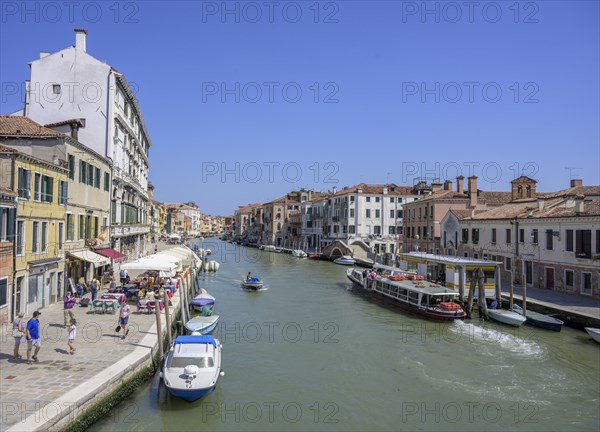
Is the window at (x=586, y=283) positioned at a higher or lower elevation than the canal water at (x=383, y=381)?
higher

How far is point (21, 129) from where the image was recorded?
68.4 ft

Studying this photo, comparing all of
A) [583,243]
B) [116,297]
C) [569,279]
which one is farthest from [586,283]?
[116,297]

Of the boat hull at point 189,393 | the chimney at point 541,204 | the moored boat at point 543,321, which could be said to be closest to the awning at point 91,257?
the boat hull at point 189,393

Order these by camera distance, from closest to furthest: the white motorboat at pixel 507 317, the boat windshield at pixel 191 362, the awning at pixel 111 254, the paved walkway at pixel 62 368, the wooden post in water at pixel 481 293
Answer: the paved walkway at pixel 62 368 < the boat windshield at pixel 191 362 < the white motorboat at pixel 507 317 < the wooden post in water at pixel 481 293 < the awning at pixel 111 254

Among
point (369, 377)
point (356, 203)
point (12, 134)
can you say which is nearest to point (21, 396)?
point (369, 377)

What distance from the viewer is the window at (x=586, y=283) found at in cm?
2512

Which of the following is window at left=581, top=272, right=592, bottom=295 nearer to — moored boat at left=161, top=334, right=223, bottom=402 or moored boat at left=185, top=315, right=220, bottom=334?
moored boat at left=185, top=315, right=220, bottom=334

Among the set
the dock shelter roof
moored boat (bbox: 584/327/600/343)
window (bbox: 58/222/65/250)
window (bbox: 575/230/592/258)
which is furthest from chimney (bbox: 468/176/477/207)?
window (bbox: 58/222/65/250)

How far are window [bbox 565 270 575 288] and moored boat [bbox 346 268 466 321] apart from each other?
6320 mm

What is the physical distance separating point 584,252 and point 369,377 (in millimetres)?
16514

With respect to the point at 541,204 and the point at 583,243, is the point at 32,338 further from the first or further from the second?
the point at 541,204

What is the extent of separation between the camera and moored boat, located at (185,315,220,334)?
19.7m

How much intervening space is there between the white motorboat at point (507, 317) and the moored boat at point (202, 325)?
14021 mm

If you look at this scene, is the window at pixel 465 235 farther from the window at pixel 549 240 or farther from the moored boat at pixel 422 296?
the moored boat at pixel 422 296
